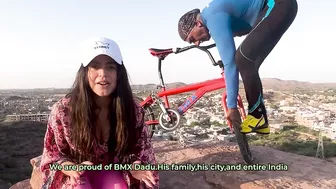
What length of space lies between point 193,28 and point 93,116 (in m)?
1.39

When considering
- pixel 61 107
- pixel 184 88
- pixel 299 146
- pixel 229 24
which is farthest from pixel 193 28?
pixel 299 146

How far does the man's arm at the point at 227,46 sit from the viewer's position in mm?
2425

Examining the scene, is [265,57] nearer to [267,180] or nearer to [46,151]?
[267,180]

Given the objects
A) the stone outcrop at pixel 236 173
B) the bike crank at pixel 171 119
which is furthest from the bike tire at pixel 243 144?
the bike crank at pixel 171 119

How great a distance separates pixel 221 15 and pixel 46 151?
175cm

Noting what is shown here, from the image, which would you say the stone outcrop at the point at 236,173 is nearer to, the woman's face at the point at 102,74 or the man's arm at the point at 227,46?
the man's arm at the point at 227,46

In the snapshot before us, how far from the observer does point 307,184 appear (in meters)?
→ 2.51

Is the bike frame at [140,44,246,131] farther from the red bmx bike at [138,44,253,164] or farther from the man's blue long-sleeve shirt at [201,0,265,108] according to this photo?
the man's blue long-sleeve shirt at [201,0,265,108]

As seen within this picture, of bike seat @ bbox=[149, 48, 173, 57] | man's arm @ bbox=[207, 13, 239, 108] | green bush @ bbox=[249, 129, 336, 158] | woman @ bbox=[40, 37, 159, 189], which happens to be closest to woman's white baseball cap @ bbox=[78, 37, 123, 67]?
woman @ bbox=[40, 37, 159, 189]

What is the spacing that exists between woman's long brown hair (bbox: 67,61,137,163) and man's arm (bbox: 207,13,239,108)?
2.97 feet

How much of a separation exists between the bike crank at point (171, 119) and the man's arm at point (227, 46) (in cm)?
128

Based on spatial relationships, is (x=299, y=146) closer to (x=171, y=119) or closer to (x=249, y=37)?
(x=171, y=119)

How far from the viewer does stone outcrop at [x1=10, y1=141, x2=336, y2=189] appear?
2527 mm

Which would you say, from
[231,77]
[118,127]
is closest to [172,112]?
[231,77]
